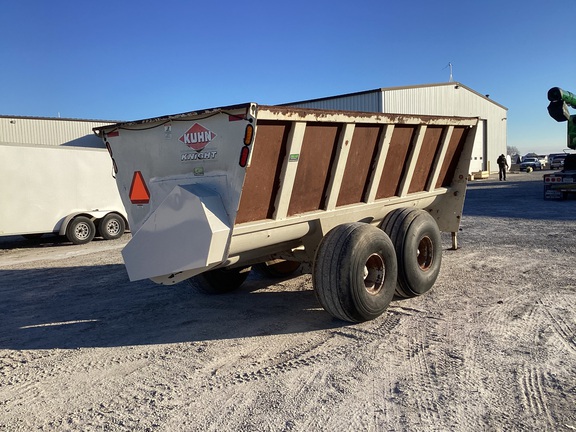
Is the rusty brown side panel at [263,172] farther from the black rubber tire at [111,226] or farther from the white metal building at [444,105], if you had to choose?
the white metal building at [444,105]

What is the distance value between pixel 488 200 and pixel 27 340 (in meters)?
17.4

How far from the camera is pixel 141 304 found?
6062 mm

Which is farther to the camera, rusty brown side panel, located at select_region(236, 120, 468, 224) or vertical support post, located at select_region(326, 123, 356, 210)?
vertical support post, located at select_region(326, 123, 356, 210)

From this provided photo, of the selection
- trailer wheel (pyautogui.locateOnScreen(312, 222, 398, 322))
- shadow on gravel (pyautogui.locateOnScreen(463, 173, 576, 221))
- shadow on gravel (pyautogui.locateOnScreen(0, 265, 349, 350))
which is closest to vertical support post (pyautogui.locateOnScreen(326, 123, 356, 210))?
trailer wheel (pyautogui.locateOnScreen(312, 222, 398, 322))

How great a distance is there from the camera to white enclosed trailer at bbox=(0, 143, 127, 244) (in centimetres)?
1093

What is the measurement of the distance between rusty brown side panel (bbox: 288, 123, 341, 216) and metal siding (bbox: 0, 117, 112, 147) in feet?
73.4

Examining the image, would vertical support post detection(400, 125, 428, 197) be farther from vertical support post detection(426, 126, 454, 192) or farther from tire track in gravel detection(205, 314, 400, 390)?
tire track in gravel detection(205, 314, 400, 390)

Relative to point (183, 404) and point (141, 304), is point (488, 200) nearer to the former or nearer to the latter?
point (141, 304)

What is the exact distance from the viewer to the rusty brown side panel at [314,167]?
15.6ft

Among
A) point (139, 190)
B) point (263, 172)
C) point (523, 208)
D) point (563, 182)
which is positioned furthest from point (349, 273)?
point (563, 182)

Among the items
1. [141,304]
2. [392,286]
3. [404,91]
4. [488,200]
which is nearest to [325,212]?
[392,286]

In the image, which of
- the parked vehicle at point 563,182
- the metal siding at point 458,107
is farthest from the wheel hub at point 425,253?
the metal siding at point 458,107

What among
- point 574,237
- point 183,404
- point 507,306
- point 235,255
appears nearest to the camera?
point 183,404

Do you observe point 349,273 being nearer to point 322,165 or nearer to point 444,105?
point 322,165
